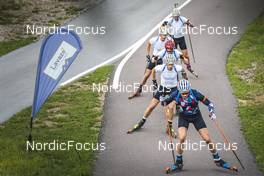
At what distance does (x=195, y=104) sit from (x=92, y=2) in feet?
55.9

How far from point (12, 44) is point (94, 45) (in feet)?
12.5

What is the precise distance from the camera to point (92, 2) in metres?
30.5

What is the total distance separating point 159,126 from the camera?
17453mm

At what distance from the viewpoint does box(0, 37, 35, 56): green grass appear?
24889 mm

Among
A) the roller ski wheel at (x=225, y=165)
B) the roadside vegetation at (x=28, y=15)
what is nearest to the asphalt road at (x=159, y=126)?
the roller ski wheel at (x=225, y=165)

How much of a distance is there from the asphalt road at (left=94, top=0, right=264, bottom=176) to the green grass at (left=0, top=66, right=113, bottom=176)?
44 centimetres

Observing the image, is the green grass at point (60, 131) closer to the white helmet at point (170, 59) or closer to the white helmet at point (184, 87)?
the white helmet at point (170, 59)

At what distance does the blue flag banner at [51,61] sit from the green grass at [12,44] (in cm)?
1014

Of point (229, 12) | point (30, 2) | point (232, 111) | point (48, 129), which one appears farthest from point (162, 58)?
point (30, 2)

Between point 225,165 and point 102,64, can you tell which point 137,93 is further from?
point 225,165

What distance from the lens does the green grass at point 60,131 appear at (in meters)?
14.7

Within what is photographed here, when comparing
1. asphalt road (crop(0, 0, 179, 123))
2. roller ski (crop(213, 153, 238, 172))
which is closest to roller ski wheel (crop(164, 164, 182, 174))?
roller ski (crop(213, 153, 238, 172))

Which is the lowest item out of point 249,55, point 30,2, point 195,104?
point 195,104

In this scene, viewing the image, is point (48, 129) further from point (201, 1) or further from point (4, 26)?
point (201, 1)
